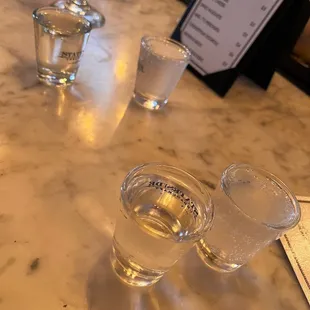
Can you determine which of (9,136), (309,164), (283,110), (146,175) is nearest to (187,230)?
(146,175)

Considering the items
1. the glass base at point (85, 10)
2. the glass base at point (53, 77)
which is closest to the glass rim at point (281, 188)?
the glass base at point (53, 77)

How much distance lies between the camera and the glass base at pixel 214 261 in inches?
18.0

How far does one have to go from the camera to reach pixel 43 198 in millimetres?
457

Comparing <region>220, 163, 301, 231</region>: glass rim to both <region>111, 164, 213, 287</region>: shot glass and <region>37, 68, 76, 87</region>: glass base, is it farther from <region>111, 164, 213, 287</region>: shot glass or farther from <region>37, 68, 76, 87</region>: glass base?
<region>37, 68, 76, 87</region>: glass base

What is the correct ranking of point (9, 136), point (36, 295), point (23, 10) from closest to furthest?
point (36, 295) < point (9, 136) < point (23, 10)

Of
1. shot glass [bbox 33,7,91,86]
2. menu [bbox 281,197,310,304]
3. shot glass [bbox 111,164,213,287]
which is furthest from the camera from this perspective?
shot glass [bbox 33,7,91,86]

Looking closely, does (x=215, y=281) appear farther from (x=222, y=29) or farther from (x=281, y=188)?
(x=222, y=29)

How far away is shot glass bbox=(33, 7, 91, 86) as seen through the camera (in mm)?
599

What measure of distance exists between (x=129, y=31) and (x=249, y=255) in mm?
553

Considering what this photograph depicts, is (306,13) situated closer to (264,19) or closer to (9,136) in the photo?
(264,19)

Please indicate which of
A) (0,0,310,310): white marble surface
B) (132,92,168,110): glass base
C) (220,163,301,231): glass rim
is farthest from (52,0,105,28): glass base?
(220,163,301,231): glass rim

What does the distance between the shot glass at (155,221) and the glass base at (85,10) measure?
49 centimetres

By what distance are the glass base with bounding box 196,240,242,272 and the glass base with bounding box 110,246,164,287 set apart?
70 mm

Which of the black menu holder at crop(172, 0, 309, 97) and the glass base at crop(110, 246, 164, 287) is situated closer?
the glass base at crop(110, 246, 164, 287)
